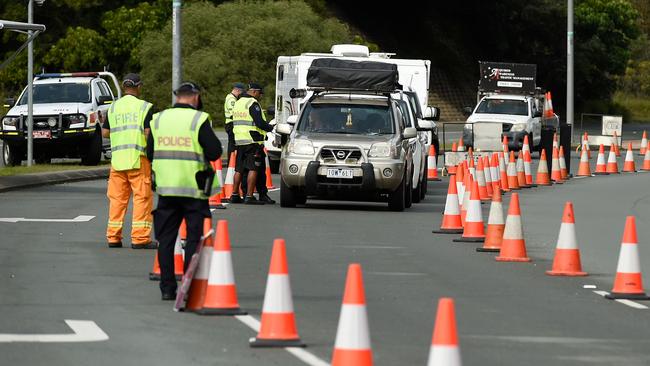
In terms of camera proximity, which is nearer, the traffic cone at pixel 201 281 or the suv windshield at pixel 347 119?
the traffic cone at pixel 201 281

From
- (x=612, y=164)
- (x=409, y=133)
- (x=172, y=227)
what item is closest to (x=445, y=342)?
(x=172, y=227)

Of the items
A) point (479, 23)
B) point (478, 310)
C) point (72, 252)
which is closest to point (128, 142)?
point (72, 252)

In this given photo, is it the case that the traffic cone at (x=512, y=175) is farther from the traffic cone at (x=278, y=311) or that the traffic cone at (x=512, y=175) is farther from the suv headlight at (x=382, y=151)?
the traffic cone at (x=278, y=311)

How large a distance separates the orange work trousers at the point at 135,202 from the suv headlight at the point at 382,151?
6.60 meters

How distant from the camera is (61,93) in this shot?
117 feet

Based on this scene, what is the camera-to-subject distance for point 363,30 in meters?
72.1

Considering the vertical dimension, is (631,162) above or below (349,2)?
below

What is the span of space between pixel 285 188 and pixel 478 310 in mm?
11272

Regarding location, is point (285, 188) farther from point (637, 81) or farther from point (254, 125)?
point (637, 81)

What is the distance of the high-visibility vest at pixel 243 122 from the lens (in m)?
24.3

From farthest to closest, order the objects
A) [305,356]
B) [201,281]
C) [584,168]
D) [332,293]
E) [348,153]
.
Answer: [584,168], [348,153], [332,293], [201,281], [305,356]

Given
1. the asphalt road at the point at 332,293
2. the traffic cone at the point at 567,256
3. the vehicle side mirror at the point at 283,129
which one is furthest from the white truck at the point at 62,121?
the traffic cone at the point at 567,256

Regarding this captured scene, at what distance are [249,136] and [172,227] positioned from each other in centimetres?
1160

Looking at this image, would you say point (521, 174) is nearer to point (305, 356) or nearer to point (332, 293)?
point (332, 293)
